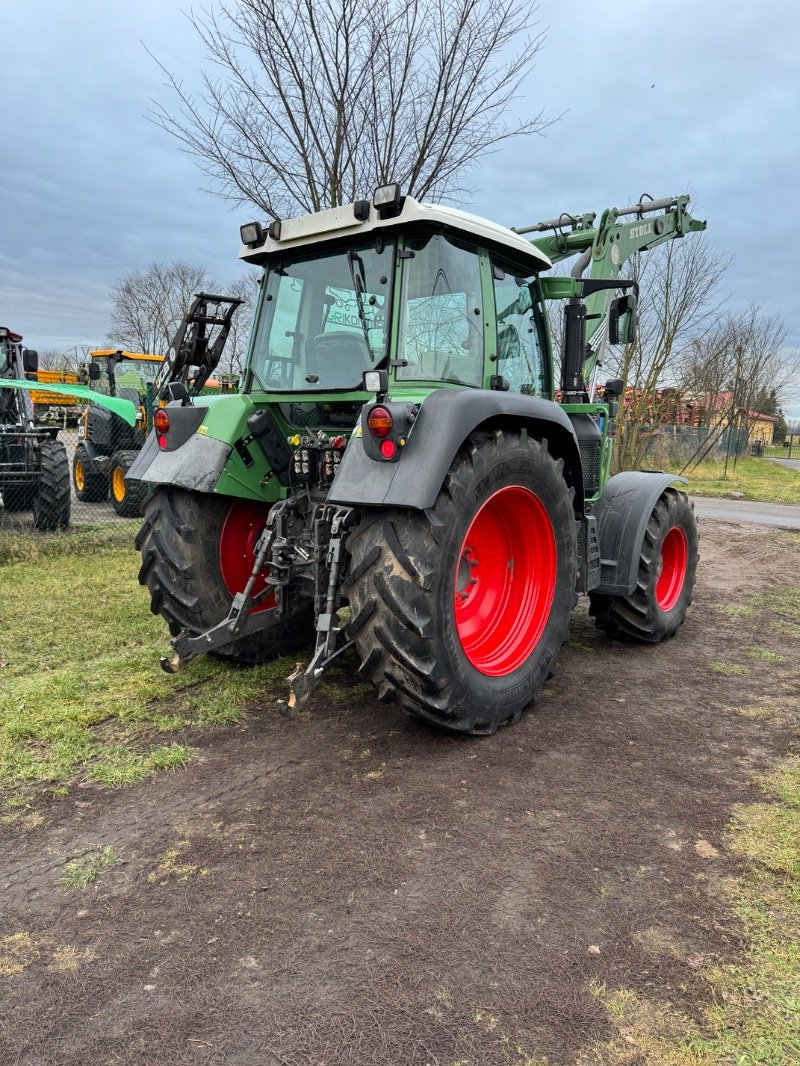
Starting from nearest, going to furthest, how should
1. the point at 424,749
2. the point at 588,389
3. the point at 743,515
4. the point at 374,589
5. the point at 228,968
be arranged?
the point at 228,968 → the point at 374,589 → the point at 424,749 → the point at 588,389 → the point at 743,515

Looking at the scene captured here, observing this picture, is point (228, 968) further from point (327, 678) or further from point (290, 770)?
point (327, 678)

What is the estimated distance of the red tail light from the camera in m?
2.95

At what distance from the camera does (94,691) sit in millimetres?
3879

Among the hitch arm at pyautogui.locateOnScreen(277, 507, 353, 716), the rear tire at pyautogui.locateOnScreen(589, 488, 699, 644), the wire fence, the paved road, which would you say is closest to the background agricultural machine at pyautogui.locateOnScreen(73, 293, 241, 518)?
the wire fence

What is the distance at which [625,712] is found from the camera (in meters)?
3.81

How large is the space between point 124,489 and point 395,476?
9.30 meters

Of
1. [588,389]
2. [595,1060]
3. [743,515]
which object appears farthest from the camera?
[743,515]

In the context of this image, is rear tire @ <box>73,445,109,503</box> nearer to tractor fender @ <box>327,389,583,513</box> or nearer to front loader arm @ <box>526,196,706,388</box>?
front loader arm @ <box>526,196,706,388</box>

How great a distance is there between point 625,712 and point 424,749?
3.95 feet

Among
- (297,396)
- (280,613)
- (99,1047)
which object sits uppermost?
(297,396)

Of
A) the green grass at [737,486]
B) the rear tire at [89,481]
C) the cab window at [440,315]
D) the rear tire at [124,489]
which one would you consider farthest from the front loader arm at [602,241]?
the green grass at [737,486]

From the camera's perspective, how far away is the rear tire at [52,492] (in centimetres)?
871

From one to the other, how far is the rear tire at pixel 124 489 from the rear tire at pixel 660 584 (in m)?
7.46

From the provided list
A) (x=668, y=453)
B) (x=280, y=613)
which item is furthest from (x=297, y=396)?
(x=668, y=453)
